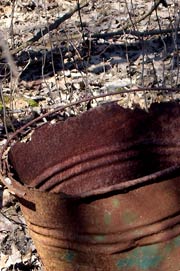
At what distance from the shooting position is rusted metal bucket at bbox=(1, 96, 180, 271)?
255 centimetres

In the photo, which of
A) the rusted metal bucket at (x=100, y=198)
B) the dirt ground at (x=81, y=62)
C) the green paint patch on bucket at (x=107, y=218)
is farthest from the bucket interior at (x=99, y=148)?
the green paint patch on bucket at (x=107, y=218)

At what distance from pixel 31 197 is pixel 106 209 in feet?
1.10

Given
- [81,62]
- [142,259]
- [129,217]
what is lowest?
[142,259]

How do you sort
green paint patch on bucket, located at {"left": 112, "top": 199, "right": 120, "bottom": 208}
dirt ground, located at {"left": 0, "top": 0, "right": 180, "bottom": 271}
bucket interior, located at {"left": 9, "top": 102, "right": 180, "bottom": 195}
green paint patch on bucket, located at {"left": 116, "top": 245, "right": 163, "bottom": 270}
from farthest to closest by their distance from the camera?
1. dirt ground, located at {"left": 0, "top": 0, "right": 180, "bottom": 271}
2. bucket interior, located at {"left": 9, "top": 102, "right": 180, "bottom": 195}
3. green paint patch on bucket, located at {"left": 116, "top": 245, "right": 163, "bottom": 270}
4. green paint patch on bucket, located at {"left": 112, "top": 199, "right": 120, "bottom": 208}

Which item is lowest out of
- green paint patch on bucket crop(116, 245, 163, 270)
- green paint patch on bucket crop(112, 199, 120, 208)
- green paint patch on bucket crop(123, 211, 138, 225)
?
green paint patch on bucket crop(116, 245, 163, 270)

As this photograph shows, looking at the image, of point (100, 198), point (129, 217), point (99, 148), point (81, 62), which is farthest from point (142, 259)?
point (81, 62)

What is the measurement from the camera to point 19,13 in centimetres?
709

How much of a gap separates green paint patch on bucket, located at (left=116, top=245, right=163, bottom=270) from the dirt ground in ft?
3.71

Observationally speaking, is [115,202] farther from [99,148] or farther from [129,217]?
[99,148]

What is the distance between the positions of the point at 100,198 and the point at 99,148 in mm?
1023

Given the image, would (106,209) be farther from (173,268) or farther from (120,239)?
(173,268)

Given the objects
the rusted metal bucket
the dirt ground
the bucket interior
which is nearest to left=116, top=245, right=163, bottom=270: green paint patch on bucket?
the rusted metal bucket

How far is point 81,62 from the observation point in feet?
18.9

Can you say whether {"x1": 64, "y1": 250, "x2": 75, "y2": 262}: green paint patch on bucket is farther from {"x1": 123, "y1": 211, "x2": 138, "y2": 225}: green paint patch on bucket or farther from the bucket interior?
the bucket interior
